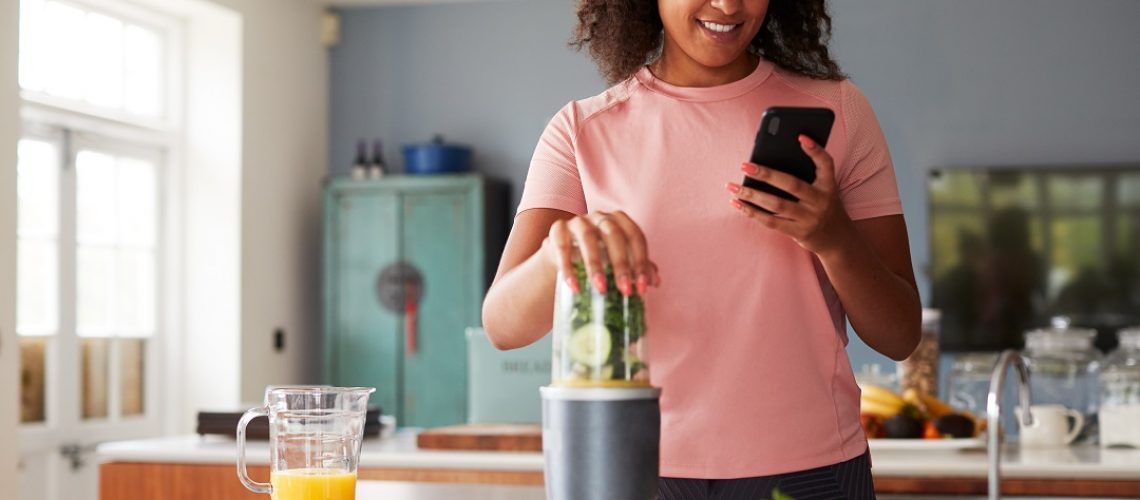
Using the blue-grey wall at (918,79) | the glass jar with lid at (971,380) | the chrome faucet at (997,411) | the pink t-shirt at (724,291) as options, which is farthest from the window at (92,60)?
the pink t-shirt at (724,291)

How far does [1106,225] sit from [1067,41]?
81cm

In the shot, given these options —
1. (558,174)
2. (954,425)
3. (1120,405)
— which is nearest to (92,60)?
(954,425)

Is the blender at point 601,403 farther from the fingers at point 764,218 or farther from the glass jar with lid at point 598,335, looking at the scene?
the fingers at point 764,218

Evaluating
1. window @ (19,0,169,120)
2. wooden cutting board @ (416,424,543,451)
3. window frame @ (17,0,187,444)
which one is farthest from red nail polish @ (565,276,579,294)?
window @ (19,0,169,120)

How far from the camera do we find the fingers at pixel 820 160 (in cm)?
98

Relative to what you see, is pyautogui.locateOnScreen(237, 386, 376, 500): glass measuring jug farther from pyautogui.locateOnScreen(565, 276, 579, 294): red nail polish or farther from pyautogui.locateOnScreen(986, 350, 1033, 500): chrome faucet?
pyautogui.locateOnScreen(986, 350, 1033, 500): chrome faucet

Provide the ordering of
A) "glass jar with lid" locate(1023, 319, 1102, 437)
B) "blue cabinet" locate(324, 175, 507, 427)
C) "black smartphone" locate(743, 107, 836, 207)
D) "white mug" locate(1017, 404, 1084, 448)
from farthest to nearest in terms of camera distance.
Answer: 1. "blue cabinet" locate(324, 175, 507, 427)
2. "glass jar with lid" locate(1023, 319, 1102, 437)
3. "white mug" locate(1017, 404, 1084, 448)
4. "black smartphone" locate(743, 107, 836, 207)

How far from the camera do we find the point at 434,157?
5.94 metres

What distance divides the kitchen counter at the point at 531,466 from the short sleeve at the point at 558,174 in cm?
128

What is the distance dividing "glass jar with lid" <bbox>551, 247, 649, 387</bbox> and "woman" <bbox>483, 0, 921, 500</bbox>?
0.52 ft

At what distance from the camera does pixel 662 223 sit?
1159 millimetres

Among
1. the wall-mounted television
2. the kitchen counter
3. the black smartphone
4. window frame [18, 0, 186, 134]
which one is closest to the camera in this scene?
A: the black smartphone

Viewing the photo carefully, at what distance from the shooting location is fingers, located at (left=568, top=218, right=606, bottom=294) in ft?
2.86

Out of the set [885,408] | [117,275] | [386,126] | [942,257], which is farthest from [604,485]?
[386,126]
